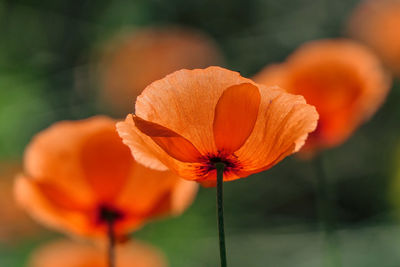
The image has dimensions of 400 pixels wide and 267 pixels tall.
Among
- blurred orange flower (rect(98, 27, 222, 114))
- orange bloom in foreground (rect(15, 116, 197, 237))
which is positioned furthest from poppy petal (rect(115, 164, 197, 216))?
blurred orange flower (rect(98, 27, 222, 114))

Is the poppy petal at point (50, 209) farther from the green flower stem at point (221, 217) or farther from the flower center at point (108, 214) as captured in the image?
the green flower stem at point (221, 217)

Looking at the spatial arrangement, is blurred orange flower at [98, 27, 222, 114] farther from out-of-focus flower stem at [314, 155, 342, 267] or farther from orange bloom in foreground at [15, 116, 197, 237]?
orange bloom in foreground at [15, 116, 197, 237]

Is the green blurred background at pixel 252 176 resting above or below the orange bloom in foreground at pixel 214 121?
above

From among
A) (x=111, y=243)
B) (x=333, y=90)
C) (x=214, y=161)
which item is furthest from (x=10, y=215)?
(x=214, y=161)

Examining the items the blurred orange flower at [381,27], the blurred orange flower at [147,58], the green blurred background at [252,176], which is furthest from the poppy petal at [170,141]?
the blurred orange flower at [147,58]

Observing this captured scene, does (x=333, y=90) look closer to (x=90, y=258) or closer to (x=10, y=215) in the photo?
(x=90, y=258)

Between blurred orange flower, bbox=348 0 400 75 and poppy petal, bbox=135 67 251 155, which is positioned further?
blurred orange flower, bbox=348 0 400 75
